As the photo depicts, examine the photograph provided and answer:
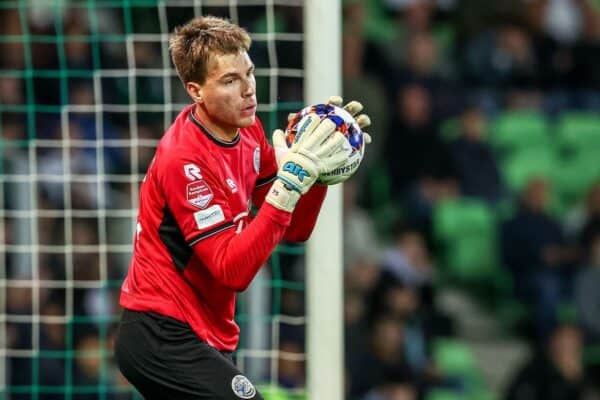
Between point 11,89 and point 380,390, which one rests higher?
point 11,89

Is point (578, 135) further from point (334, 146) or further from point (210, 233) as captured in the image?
point (210, 233)

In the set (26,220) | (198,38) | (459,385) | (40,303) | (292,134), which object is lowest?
(459,385)

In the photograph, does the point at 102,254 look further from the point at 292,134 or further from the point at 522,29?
the point at 522,29

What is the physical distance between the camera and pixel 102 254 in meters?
6.01

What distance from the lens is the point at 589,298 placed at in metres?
8.14

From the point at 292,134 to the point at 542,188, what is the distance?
194 inches

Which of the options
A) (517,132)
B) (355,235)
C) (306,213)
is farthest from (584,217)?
(306,213)

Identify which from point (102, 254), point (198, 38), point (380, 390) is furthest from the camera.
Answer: point (380, 390)

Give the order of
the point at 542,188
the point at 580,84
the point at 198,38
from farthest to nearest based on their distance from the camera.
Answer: the point at 580,84 < the point at 542,188 < the point at 198,38

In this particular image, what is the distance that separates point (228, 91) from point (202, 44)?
0.15 meters

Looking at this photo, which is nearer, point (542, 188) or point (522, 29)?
point (542, 188)

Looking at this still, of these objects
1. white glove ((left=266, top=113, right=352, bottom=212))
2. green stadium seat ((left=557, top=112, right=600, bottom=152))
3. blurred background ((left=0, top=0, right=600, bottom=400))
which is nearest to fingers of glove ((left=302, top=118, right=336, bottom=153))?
white glove ((left=266, top=113, right=352, bottom=212))

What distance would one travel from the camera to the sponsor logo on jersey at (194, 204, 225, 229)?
348 cm

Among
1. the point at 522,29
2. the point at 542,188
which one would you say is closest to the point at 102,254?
the point at 542,188
